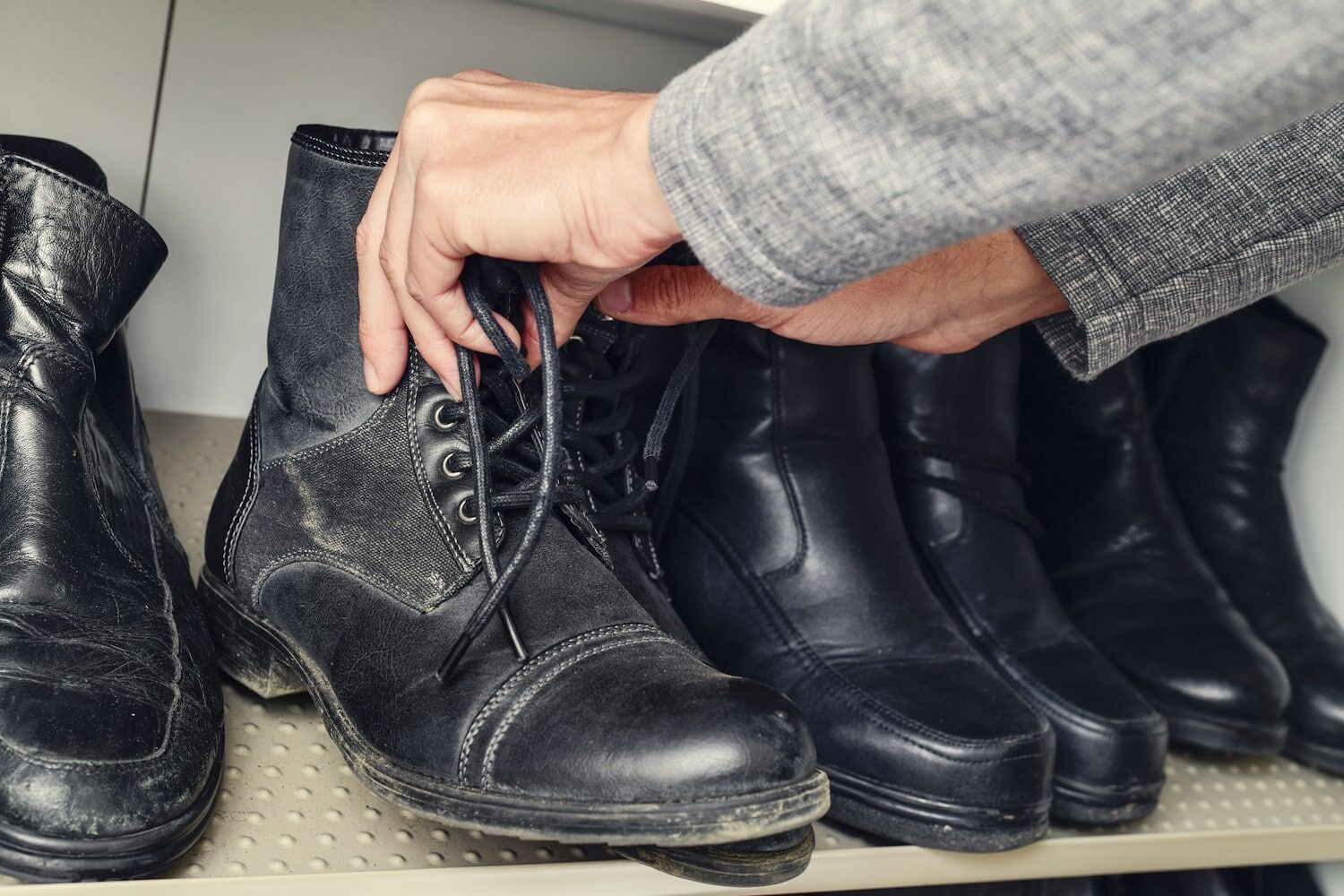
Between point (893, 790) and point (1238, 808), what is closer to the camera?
point (893, 790)

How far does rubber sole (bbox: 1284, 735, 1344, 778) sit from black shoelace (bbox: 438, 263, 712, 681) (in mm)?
566

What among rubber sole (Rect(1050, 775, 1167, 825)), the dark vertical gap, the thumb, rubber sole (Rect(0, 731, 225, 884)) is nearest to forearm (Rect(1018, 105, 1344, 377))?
the thumb

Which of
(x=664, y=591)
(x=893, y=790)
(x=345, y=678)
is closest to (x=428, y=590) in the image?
(x=345, y=678)

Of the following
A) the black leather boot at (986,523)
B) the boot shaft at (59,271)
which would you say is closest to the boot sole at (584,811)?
the boot shaft at (59,271)

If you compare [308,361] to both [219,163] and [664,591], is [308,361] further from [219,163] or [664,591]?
[219,163]

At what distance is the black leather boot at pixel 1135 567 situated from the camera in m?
0.78

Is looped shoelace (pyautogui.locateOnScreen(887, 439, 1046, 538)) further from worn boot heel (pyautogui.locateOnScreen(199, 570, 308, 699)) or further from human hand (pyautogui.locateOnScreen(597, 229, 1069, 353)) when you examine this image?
worn boot heel (pyautogui.locateOnScreen(199, 570, 308, 699))

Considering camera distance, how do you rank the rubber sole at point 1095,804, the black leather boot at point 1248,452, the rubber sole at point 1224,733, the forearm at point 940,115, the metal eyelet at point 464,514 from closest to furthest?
the forearm at point 940,115
the metal eyelet at point 464,514
the rubber sole at point 1095,804
the rubber sole at point 1224,733
the black leather boot at point 1248,452

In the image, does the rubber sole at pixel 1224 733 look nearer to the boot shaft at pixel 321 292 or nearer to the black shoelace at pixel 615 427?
the black shoelace at pixel 615 427

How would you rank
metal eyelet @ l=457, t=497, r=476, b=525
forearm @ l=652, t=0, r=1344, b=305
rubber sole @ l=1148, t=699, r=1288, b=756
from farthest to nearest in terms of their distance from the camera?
1. rubber sole @ l=1148, t=699, r=1288, b=756
2. metal eyelet @ l=457, t=497, r=476, b=525
3. forearm @ l=652, t=0, r=1344, b=305

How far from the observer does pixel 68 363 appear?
1.82ft

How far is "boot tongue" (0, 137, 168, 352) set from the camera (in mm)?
542

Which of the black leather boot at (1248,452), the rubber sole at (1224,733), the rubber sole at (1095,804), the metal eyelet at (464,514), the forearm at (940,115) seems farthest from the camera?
the black leather boot at (1248,452)

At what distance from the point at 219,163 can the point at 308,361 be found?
1.27 ft
